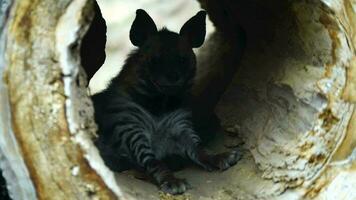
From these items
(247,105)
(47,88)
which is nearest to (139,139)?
(247,105)

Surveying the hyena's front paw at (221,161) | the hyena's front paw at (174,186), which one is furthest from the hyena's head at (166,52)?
the hyena's front paw at (174,186)

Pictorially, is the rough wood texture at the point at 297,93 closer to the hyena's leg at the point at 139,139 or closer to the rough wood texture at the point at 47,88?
the hyena's leg at the point at 139,139

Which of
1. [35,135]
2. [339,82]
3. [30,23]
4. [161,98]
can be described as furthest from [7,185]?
[161,98]

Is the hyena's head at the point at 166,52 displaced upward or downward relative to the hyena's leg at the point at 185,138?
upward

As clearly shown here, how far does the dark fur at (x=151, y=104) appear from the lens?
489 cm

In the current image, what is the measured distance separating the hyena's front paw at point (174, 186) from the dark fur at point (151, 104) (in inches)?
12.6

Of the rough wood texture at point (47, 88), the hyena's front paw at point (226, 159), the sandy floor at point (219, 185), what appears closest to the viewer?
the rough wood texture at point (47, 88)

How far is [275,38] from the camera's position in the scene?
4.80 meters

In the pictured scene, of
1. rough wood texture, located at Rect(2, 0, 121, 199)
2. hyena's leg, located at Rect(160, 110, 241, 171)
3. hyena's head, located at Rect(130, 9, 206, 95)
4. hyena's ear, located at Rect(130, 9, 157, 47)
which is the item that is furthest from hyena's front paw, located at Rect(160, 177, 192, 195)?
hyena's ear, located at Rect(130, 9, 157, 47)

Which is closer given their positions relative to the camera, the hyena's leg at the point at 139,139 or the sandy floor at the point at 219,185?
the sandy floor at the point at 219,185

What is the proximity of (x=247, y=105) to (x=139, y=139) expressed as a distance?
72 centimetres

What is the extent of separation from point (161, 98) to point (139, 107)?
178 millimetres

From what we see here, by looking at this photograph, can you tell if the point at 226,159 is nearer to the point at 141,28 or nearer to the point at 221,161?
the point at 221,161

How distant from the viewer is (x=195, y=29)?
5387 millimetres
